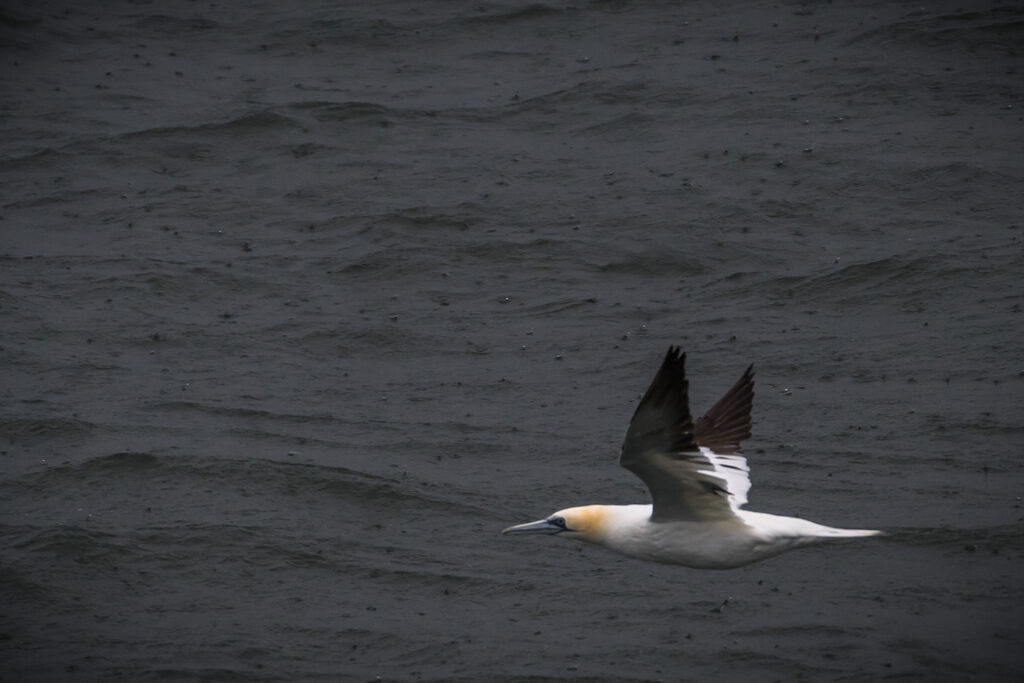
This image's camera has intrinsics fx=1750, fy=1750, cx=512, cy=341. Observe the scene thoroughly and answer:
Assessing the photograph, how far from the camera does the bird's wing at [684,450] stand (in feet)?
28.2

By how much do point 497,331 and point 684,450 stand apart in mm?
5865

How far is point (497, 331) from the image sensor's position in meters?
14.7

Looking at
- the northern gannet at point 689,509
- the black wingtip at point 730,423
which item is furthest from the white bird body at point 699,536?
the black wingtip at point 730,423

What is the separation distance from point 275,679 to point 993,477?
534 centimetres

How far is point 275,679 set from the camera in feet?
37.2

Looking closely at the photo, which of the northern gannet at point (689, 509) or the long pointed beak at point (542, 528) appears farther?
the long pointed beak at point (542, 528)

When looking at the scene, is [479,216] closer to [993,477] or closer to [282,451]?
[282,451]

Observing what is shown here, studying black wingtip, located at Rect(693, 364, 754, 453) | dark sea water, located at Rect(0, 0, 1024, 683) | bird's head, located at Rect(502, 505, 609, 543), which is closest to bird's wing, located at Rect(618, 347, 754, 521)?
black wingtip, located at Rect(693, 364, 754, 453)

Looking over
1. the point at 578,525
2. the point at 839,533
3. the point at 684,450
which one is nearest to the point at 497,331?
the point at 578,525

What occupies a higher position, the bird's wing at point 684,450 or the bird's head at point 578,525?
the bird's wing at point 684,450

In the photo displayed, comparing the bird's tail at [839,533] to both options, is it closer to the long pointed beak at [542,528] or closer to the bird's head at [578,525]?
the bird's head at [578,525]

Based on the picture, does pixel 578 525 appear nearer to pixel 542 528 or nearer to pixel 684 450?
pixel 542 528

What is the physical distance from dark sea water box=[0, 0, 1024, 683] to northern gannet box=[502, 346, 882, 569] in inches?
72.5

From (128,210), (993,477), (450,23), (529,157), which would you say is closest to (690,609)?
(993,477)
